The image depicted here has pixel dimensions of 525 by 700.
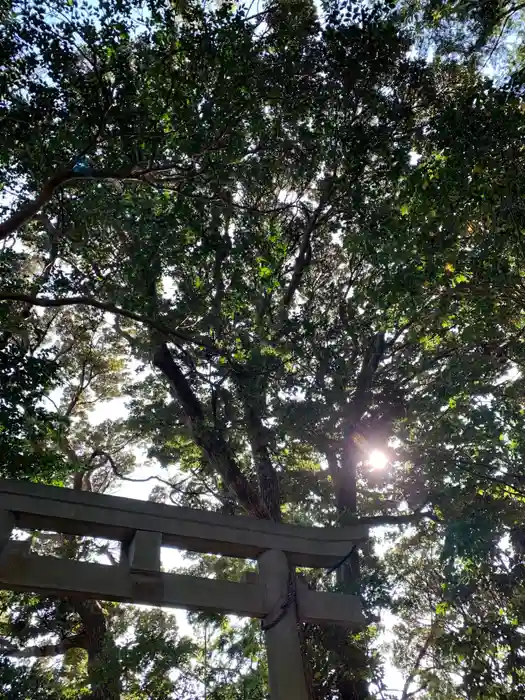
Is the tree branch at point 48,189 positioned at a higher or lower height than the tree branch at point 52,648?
higher

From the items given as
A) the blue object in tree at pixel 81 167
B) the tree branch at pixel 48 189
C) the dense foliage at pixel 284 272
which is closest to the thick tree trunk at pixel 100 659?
the dense foliage at pixel 284 272

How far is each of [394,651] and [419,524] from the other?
4056 millimetres

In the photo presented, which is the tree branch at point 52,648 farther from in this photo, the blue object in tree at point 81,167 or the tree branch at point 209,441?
the blue object in tree at point 81,167

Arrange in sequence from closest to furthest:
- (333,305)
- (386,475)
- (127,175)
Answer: (127,175)
(333,305)
(386,475)

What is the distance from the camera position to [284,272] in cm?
677

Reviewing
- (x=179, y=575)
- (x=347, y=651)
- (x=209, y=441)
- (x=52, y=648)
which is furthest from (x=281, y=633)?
(x=52, y=648)

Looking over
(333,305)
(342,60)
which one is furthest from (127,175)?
(333,305)

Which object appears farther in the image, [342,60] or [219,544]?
[342,60]

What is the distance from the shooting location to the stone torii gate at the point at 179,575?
3.40m

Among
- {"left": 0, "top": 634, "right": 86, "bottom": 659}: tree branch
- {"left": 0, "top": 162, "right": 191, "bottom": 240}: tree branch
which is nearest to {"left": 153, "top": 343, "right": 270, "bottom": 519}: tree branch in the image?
{"left": 0, "top": 162, "right": 191, "bottom": 240}: tree branch

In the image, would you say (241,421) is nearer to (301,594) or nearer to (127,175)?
(301,594)

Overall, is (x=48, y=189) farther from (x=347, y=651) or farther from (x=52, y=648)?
(x=52, y=648)

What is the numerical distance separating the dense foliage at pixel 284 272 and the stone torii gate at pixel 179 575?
1390 mm

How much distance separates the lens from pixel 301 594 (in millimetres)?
3980
